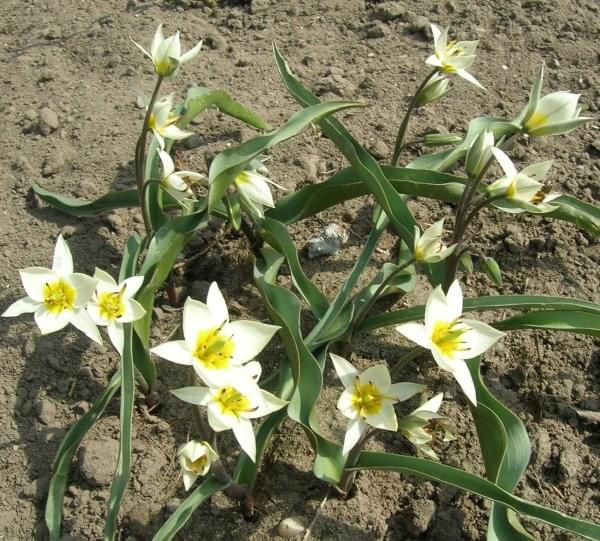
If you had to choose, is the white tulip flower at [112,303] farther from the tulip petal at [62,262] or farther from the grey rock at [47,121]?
the grey rock at [47,121]

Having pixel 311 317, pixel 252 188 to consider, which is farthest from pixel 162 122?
pixel 311 317

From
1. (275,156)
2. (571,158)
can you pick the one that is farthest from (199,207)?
(571,158)

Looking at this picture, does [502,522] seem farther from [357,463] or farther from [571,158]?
[571,158]

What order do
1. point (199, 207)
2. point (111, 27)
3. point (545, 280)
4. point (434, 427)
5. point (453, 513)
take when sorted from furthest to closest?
point (111, 27) < point (545, 280) < point (199, 207) < point (453, 513) < point (434, 427)

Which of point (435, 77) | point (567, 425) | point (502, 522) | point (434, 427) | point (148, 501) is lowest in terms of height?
point (148, 501)

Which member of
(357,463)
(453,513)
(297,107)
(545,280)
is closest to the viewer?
(357,463)

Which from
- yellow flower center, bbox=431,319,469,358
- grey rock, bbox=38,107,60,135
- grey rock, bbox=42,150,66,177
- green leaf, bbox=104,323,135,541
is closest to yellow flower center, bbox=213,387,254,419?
green leaf, bbox=104,323,135,541

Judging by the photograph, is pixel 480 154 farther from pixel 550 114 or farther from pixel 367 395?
pixel 367 395

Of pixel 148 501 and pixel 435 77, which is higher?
pixel 435 77
